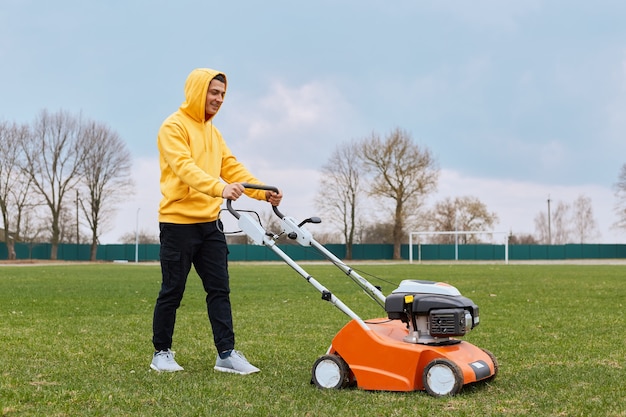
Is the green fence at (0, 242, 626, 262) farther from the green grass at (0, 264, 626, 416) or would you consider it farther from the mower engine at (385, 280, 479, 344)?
the mower engine at (385, 280, 479, 344)

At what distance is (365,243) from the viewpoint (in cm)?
6141

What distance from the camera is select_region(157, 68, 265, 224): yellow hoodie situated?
4.95 metres

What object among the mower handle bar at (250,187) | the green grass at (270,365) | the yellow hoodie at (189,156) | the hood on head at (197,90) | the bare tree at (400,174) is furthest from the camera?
the bare tree at (400,174)

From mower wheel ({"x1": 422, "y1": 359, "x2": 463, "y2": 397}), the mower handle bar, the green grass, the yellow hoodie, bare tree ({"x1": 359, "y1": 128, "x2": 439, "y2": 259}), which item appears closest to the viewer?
the green grass

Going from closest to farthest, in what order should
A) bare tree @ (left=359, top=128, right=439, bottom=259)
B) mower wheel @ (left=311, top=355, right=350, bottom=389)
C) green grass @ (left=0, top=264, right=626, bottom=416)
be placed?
green grass @ (left=0, top=264, right=626, bottom=416) → mower wheel @ (left=311, top=355, right=350, bottom=389) → bare tree @ (left=359, top=128, right=439, bottom=259)

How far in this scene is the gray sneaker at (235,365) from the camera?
4.99 metres

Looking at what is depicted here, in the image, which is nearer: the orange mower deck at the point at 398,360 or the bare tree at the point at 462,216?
the orange mower deck at the point at 398,360

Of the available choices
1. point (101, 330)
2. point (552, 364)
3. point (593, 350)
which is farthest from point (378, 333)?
point (101, 330)

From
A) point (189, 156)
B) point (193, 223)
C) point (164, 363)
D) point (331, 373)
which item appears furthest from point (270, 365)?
point (189, 156)

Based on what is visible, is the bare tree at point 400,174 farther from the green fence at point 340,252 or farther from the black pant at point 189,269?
the black pant at point 189,269

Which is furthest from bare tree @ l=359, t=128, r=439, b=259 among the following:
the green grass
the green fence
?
the green grass

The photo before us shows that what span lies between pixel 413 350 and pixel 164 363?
1.85 metres

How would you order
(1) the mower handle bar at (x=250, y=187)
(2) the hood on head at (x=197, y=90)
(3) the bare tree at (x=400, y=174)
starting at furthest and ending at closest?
(3) the bare tree at (x=400, y=174)
(2) the hood on head at (x=197, y=90)
(1) the mower handle bar at (x=250, y=187)

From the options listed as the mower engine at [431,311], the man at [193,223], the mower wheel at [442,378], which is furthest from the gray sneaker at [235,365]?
the mower wheel at [442,378]
